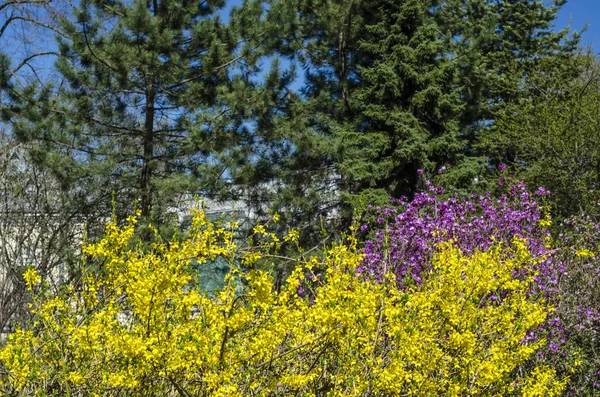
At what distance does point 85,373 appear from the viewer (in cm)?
306

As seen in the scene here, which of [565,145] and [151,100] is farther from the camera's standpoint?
[565,145]

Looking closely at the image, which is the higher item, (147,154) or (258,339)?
(147,154)

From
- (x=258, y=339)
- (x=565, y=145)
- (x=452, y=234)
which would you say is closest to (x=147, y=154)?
(x=452, y=234)

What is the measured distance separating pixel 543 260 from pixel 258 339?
12.4ft

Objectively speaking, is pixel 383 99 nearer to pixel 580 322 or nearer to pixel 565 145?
pixel 565 145

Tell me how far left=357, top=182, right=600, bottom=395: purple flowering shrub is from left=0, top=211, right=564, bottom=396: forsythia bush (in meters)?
1.01

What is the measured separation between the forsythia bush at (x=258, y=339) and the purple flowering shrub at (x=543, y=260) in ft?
3.30

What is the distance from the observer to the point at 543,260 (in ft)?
18.8

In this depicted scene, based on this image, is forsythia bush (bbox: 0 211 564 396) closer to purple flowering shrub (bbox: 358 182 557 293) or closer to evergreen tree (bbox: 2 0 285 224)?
purple flowering shrub (bbox: 358 182 557 293)

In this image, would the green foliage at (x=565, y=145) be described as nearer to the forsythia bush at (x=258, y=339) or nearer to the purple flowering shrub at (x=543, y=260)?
the purple flowering shrub at (x=543, y=260)

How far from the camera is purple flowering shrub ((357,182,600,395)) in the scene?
17.6 feet

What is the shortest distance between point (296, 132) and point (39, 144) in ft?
14.0

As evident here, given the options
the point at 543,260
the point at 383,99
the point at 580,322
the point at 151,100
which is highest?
the point at 383,99

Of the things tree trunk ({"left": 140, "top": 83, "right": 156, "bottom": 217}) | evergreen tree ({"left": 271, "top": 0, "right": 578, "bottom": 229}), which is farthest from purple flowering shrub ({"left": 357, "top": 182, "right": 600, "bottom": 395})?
evergreen tree ({"left": 271, "top": 0, "right": 578, "bottom": 229})
